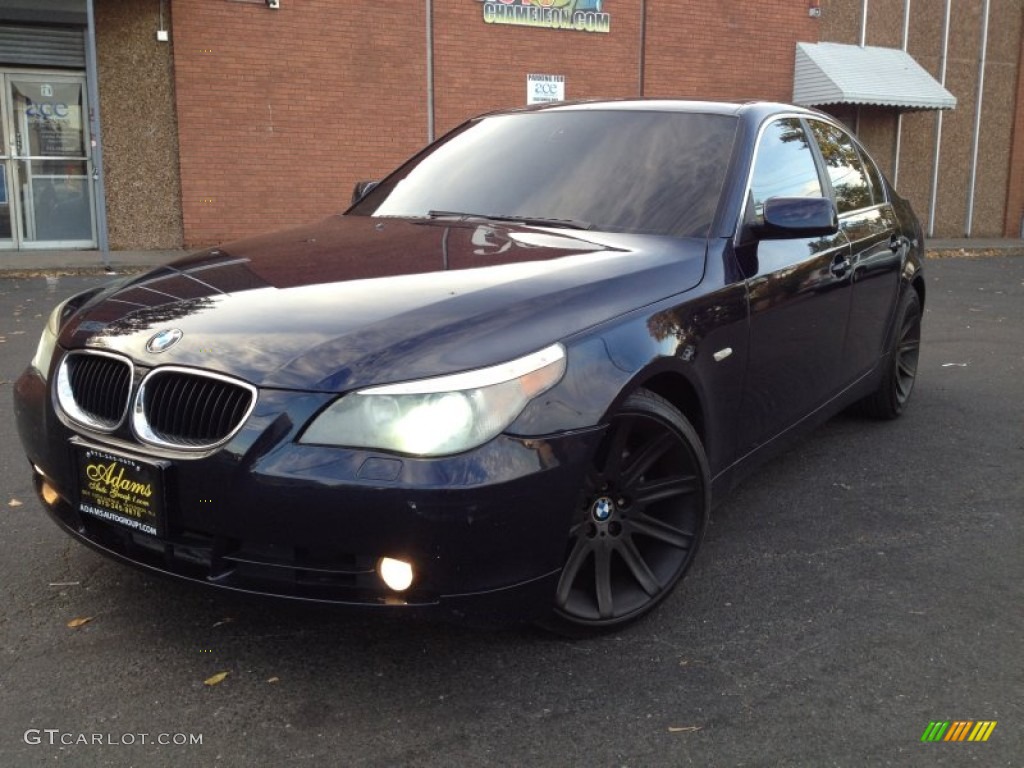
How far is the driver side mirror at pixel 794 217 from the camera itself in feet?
11.5

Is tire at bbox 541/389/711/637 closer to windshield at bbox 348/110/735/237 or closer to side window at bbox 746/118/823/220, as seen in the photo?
windshield at bbox 348/110/735/237

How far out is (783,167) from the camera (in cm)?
409

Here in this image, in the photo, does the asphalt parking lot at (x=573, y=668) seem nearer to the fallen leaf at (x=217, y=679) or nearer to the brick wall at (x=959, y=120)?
the fallen leaf at (x=217, y=679)

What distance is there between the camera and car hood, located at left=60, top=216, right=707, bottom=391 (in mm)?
2463

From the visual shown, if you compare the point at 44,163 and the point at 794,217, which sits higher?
the point at 44,163

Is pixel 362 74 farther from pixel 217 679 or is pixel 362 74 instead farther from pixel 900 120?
pixel 217 679

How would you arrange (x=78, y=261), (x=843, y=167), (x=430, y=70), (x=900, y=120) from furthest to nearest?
(x=900, y=120)
(x=430, y=70)
(x=78, y=261)
(x=843, y=167)

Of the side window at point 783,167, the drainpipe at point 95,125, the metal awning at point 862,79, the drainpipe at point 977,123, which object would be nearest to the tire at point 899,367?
the side window at point 783,167

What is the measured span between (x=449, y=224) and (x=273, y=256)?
708mm

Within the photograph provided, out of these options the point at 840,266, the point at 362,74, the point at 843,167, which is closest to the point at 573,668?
the point at 840,266

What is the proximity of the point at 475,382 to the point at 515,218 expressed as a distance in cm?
143

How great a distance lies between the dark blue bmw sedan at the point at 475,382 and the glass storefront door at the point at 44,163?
12196mm

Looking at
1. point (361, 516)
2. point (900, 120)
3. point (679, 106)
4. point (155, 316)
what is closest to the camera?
point (361, 516)

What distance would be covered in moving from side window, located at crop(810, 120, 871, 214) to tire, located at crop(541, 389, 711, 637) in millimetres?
2052
